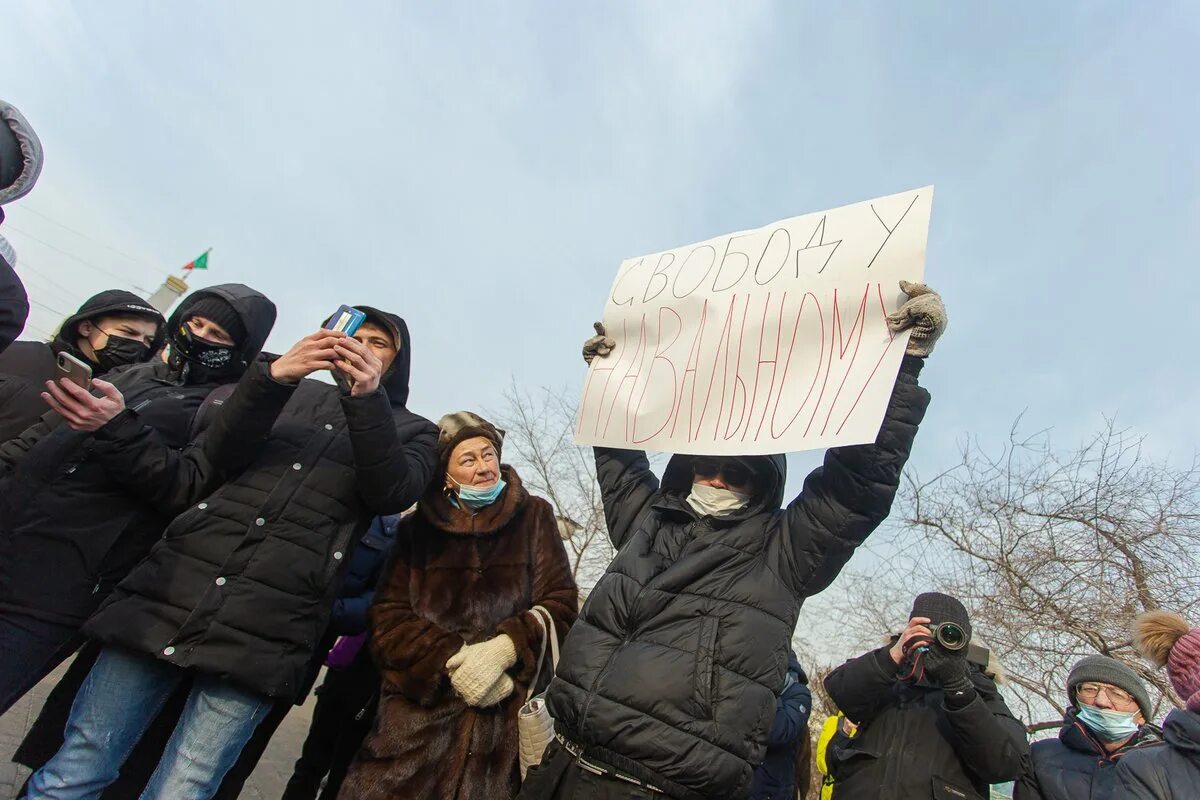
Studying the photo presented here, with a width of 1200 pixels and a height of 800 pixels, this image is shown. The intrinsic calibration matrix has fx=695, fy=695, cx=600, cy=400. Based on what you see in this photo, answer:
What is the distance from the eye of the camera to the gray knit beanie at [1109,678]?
9.75 feet

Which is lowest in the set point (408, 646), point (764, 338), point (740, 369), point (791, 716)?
point (408, 646)

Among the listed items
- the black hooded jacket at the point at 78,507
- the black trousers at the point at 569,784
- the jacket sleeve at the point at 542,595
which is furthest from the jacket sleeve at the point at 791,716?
the black hooded jacket at the point at 78,507

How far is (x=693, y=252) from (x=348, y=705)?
2.48 meters

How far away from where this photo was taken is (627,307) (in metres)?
2.78

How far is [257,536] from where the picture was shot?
224 cm

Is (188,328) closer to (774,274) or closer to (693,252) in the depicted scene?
(693,252)

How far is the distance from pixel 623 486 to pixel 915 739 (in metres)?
1.49

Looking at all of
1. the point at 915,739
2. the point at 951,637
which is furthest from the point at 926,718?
the point at 951,637

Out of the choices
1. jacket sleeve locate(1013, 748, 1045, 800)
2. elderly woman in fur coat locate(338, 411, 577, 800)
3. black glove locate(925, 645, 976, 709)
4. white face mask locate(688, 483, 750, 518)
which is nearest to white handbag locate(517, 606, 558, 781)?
elderly woman in fur coat locate(338, 411, 577, 800)

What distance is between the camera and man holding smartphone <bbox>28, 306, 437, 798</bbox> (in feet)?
6.83

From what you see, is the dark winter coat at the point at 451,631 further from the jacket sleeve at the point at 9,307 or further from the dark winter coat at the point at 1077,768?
the dark winter coat at the point at 1077,768

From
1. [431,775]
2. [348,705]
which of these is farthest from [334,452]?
[348,705]

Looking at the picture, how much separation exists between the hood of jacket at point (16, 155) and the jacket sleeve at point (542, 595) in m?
1.91

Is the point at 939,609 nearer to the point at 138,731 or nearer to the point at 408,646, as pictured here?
the point at 408,646
